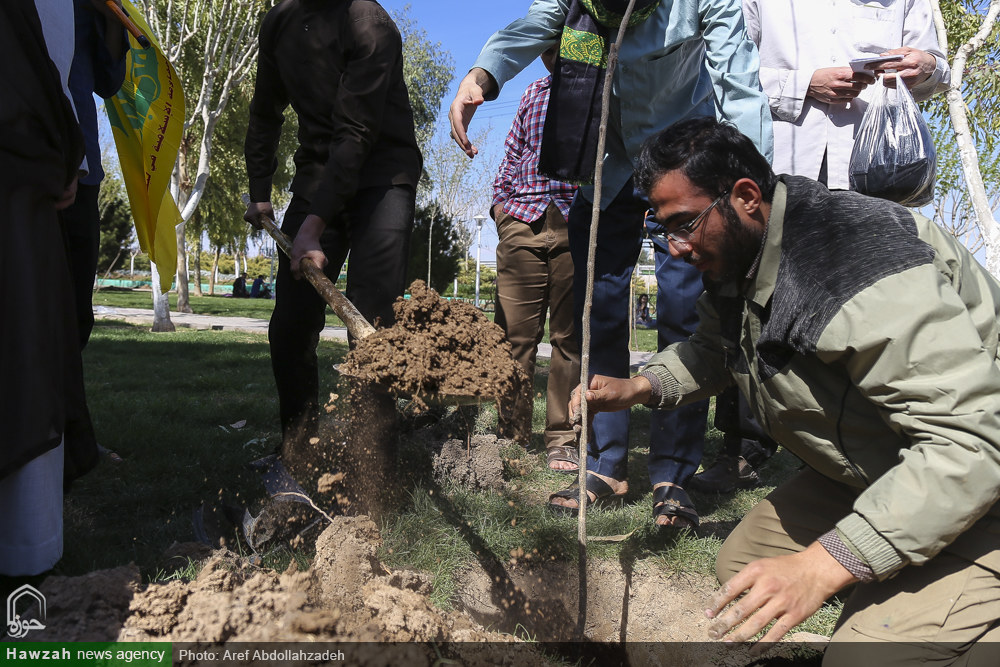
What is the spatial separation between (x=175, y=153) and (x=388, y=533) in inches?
81.7

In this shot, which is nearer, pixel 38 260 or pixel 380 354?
pixel 38 260

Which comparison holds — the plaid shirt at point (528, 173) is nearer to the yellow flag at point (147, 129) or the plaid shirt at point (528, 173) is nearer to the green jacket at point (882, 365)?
the yellow flag at point (147, 129)

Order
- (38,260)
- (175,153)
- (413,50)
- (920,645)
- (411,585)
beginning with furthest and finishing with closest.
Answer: (413,50), (175,153), (411,585), (38,260), (920,645)

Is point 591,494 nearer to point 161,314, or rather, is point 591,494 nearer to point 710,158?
point 710,158

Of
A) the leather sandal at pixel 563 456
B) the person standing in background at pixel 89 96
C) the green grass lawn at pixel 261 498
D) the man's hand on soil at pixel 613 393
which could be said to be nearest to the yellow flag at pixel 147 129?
the person standing in background at pixel 89 96

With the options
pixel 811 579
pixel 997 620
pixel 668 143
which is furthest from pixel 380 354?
pixel 997 620

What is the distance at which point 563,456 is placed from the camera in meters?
3.79

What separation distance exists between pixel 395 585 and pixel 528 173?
2.99 meters

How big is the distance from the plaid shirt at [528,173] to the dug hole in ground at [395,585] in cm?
164

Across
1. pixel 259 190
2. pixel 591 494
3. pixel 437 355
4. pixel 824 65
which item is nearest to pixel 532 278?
pixel 591 494

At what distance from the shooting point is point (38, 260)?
1.85 meters

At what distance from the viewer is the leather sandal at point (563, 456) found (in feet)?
12.2

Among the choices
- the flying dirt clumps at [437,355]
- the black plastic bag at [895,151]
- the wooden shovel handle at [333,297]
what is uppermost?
the black plastic bag at [895,151]

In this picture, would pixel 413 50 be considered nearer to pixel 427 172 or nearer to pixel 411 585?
pixel 427 172
